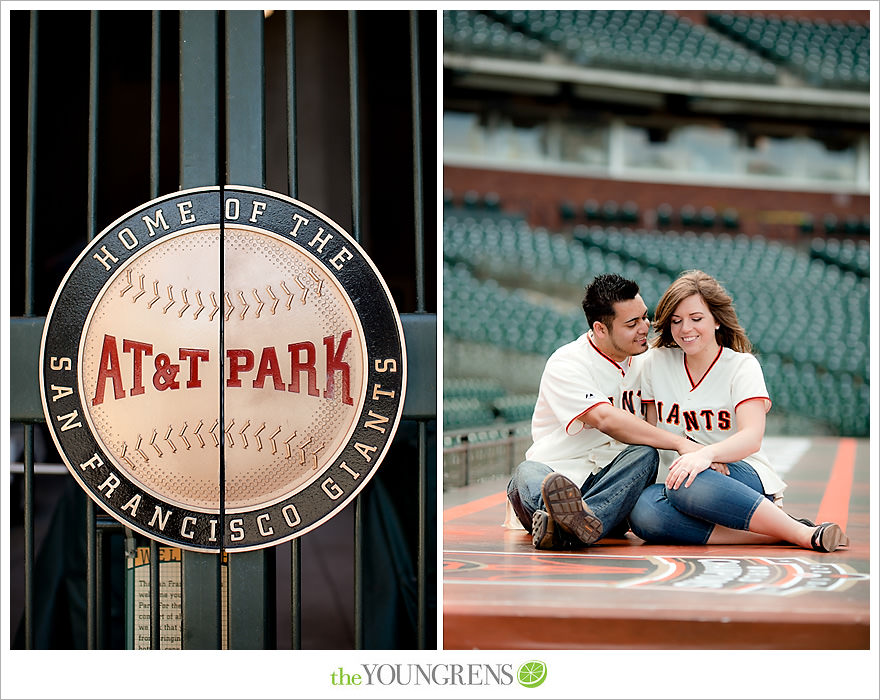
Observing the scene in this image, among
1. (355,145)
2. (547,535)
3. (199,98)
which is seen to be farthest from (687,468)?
(199,98)

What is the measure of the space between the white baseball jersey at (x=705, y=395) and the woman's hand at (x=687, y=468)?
11 centimetres

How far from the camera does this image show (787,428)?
759cm

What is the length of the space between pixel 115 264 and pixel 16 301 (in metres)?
0.73

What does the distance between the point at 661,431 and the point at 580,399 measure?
22 centimetres

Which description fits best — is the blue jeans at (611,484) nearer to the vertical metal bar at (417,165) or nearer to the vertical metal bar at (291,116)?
the vertical metal bar at (417,165)

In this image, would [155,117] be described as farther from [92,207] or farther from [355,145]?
[355,145]

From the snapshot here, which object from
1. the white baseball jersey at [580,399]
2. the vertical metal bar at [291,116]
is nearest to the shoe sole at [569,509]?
the white baseball jersey at [580,399]

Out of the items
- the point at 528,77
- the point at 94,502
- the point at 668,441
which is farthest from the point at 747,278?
the point at 94,502

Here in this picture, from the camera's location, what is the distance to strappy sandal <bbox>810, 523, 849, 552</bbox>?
2162 millimetres

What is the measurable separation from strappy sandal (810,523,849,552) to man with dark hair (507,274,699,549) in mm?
383

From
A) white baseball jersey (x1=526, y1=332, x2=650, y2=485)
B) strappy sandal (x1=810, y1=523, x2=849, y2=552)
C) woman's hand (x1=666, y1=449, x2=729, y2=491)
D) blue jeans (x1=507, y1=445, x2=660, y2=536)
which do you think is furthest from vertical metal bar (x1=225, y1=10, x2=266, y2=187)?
strappy sandal (x1=810, y1=523, x2=849, y2=552)

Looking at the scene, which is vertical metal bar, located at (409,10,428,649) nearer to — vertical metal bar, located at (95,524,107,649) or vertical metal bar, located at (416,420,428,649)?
vertical metal bar, located at (416,420,428,649)

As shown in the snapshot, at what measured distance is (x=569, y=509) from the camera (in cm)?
213

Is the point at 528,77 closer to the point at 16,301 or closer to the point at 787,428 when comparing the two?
the point at 787,428
